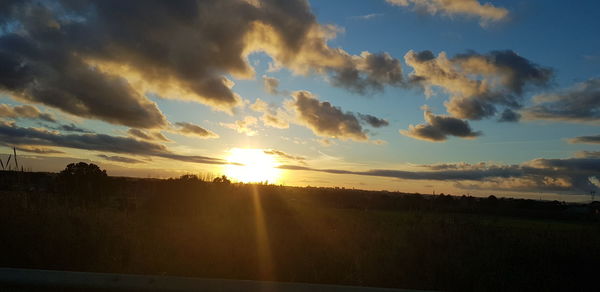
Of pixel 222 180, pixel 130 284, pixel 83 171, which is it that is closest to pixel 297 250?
→ pixel 130 284

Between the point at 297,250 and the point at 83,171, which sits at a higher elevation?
the point at 83,171

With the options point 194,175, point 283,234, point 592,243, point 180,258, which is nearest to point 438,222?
point 592,243

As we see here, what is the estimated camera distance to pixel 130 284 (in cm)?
438

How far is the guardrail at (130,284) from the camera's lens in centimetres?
426

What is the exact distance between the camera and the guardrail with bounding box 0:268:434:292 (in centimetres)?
426

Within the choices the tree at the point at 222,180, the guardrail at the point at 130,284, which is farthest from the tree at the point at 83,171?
the guardrail at the point at 130,284

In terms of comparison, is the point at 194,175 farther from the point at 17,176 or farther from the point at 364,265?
the point at 364,265

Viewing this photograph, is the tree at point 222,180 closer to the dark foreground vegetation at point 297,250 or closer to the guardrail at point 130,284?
the dark foreground vegetation at point 297,250

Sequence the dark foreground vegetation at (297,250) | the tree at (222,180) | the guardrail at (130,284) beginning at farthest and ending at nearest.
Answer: the tree at (222,180)
the dark foreground vegetation at (297,250)
the guardrail at (130,284)

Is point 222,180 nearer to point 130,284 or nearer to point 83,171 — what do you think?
point 83,171

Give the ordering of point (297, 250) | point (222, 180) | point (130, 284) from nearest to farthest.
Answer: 1. point (130, 284)
2. point (297, 250)
3. point (222, 180)

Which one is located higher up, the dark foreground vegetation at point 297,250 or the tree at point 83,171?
the tree at point 83,171

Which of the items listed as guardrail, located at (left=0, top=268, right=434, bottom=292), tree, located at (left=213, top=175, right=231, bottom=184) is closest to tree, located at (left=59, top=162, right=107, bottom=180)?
tree, located at (left=213, top=175, right=231, bottom=184)

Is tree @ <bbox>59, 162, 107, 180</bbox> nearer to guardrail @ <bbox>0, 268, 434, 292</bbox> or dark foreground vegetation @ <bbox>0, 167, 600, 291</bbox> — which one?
dark foreground vegetation @ <bbox>0, 167, 600, 291</bbox>
